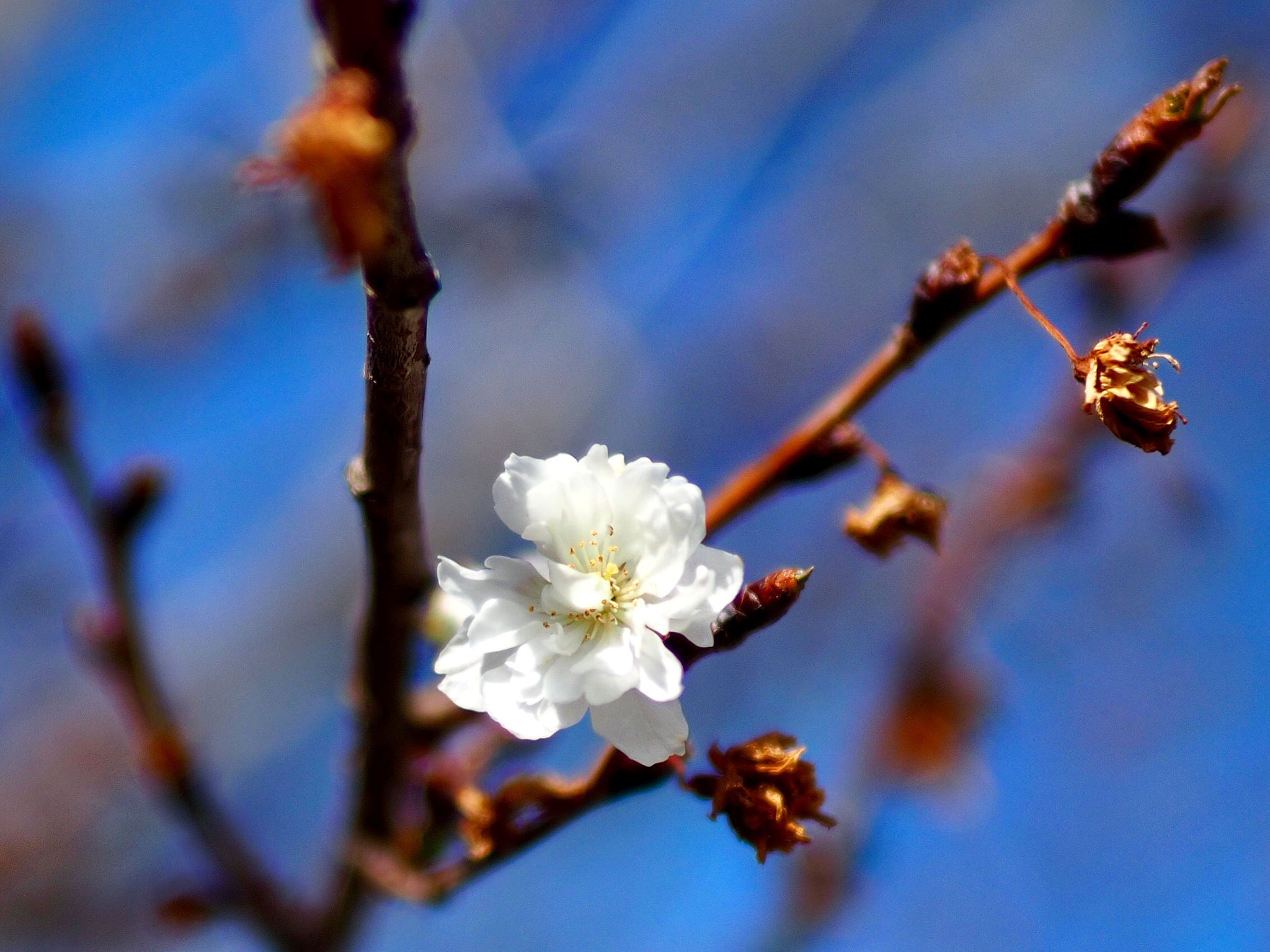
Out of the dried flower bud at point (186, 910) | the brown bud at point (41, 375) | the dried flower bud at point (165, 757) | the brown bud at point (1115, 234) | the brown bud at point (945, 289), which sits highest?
the brown bud at point (1115, 234)

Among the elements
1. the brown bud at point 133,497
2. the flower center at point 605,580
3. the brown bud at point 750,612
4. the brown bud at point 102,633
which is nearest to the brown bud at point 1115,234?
the brown bud at point 750,612

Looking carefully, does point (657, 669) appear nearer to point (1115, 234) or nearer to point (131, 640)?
point (1115, 234)

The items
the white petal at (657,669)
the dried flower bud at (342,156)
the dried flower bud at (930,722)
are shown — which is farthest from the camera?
the dried flower bud at (930,722)

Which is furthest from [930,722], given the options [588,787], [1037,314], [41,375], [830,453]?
[41,375]

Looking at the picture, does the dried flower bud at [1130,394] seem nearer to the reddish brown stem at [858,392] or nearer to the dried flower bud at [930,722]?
the reddish brown stem at [858,392]

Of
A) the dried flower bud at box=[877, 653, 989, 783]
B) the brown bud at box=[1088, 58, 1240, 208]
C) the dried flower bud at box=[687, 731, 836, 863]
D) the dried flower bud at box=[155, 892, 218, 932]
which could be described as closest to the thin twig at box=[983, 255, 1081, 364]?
the brown bud at box=[1088, 58, 1240, 208]

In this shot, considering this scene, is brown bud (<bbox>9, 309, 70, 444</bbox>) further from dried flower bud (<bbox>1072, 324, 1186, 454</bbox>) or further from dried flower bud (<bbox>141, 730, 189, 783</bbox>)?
dried flower bud (<bbox>1072, 324, 1186, 454</bbox>)
